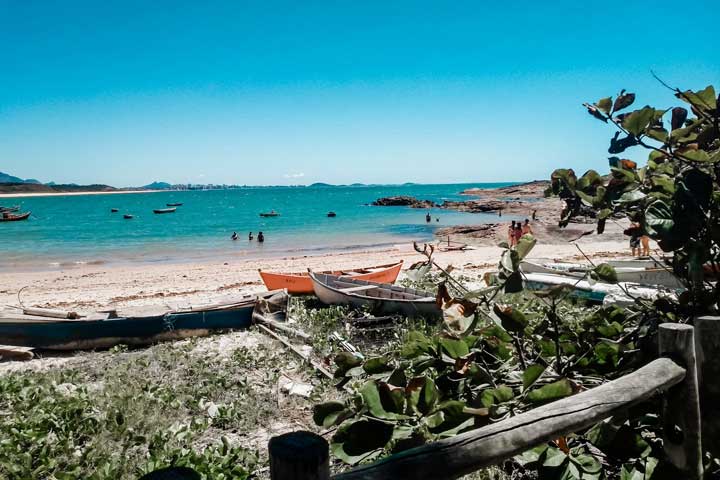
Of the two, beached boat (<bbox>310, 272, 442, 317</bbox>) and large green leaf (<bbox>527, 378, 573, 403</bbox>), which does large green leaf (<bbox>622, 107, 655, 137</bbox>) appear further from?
beached boat (<bbox>310, 272, 442, 317</bbox>)

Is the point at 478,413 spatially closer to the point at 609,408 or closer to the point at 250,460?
the point at 609,408

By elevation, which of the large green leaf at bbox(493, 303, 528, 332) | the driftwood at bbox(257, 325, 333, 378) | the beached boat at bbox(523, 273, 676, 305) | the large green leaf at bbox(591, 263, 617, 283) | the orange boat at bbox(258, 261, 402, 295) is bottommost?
the driftwood at bbox(257, 325, 333, 378)

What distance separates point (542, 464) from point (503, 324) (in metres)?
0.73

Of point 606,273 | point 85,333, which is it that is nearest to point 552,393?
A: point 606,273

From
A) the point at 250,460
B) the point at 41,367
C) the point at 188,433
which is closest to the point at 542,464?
the point at 250,460

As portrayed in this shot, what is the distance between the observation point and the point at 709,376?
237 cm

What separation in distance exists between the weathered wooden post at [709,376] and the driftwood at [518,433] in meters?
0.19

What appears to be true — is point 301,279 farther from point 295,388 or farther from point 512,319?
point 512,319

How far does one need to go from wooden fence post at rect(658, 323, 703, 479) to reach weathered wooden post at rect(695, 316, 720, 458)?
0.08 metres

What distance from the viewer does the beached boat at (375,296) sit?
8476 mm

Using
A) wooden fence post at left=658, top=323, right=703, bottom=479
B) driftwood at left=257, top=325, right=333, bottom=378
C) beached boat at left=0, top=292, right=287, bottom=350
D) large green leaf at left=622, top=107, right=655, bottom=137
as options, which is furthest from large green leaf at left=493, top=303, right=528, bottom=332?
beached boat at left=0, top=292, right=287, bottom=350

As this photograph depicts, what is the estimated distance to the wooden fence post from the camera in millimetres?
2293

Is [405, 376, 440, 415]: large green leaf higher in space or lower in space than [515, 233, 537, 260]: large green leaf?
lower

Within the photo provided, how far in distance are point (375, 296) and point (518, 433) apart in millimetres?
8664
